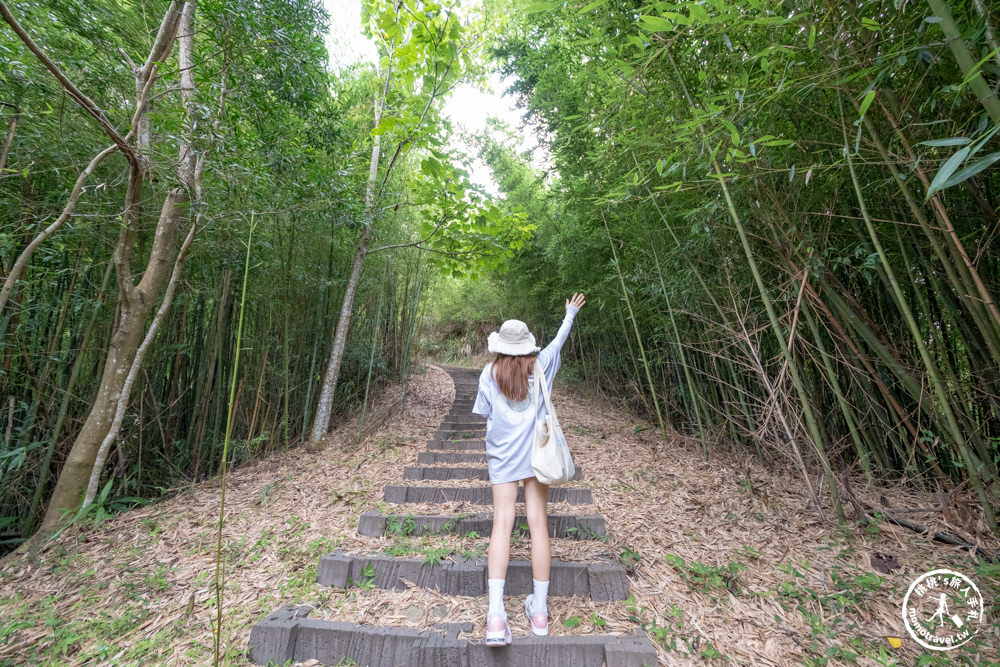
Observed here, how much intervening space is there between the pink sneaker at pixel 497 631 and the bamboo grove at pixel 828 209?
1.75m

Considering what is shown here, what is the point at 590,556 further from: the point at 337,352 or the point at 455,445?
the point at 337,352

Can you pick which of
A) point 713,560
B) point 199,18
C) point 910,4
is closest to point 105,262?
point 199,18

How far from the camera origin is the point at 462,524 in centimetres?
226

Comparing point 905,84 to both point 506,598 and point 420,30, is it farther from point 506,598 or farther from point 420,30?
point 420,30

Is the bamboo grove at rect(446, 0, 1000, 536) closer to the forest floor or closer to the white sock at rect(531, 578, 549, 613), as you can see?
the forest floor

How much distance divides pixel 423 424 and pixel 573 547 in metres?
2.57

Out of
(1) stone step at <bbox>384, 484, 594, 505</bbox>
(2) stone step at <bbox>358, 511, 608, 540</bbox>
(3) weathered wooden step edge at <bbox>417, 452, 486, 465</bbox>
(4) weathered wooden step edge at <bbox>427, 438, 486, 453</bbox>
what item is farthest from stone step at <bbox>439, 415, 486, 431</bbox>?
(2) stone step at <bbox>358, 511, 608, 540</bbox>

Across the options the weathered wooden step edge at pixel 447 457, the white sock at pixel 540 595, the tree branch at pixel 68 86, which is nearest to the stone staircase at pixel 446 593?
the white sock at pixel 540 595

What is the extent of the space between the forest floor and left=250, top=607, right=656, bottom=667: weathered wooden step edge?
11 cm

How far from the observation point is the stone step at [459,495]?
2615mm

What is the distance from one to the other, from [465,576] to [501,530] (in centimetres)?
49

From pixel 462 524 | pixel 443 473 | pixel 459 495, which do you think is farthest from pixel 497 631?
pixel 443 473

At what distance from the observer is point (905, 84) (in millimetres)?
1542

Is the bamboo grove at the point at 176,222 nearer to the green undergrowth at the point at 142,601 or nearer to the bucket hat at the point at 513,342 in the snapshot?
the green undergrowth at the point at 142,601
